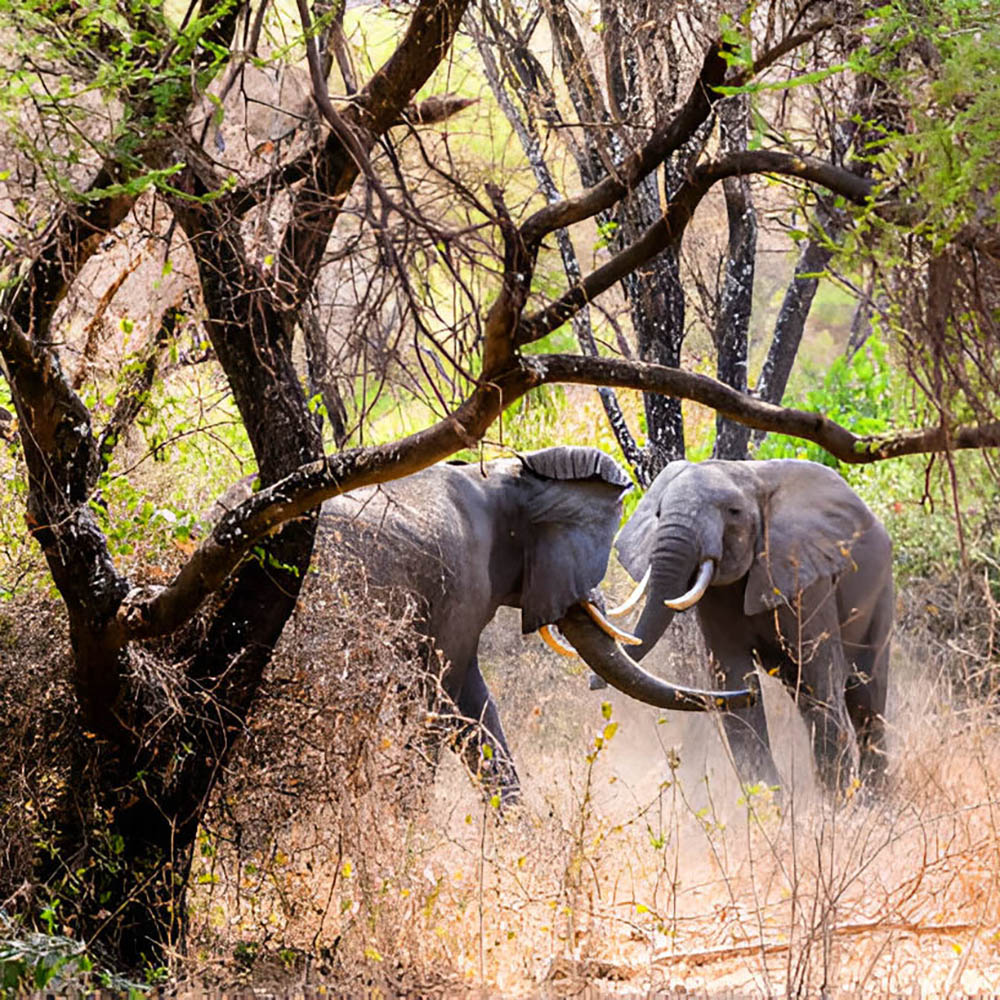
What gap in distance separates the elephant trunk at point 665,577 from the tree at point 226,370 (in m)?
3.84

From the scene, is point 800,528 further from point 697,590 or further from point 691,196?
point 691,196

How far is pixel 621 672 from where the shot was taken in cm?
825

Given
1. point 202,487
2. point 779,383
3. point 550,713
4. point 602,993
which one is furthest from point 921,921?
point 779,383

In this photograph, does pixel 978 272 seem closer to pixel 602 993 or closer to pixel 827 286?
pixel 602 993

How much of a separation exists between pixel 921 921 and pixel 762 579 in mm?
4144

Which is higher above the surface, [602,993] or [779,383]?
[779,383]

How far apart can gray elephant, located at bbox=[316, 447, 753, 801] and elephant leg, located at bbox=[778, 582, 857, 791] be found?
1273 millimetres

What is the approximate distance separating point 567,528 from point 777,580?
1894mm

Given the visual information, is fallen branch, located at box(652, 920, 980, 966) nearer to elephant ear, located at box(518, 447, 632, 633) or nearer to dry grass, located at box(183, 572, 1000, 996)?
dry grass, located at box(183, 572, 1000, 996)

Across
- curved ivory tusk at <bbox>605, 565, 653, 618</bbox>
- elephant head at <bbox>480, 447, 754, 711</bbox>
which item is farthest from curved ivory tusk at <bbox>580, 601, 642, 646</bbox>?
curved ivory tusk at <bbox>605, 565, 653, 618</bbox>

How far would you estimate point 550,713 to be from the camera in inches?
426

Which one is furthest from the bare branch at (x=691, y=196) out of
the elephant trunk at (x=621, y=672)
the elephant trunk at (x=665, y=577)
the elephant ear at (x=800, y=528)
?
the elephant ear at (x=800, y=528)

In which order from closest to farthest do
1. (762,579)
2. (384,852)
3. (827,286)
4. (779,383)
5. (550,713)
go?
1. (384,852)
2. (762,579)
3. (550,713)
4. (779,383)
5. (827,286)

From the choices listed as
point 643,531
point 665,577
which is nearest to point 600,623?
point 665,577
